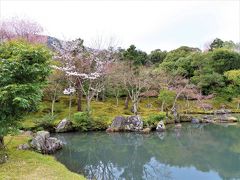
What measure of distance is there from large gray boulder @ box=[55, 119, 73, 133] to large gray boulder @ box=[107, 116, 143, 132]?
11.3 ft

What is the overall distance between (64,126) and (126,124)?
18.0 feet

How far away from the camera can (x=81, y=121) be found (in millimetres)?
26641

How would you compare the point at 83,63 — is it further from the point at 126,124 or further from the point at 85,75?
the point at 126,124

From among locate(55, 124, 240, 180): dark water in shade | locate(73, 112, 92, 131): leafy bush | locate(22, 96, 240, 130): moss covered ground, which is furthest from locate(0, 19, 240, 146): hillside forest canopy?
locate(55, 124, 240, 180): dark water in shade

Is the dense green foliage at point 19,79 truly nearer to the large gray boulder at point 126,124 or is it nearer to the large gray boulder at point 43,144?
the large gray boulder at point 43,144

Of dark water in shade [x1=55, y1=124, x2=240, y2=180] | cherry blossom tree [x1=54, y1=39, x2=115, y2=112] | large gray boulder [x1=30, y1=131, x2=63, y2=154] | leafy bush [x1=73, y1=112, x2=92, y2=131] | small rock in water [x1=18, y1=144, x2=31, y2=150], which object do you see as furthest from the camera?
cherry blossom tree [x1=54, y1=39, x2=115, y2=112]

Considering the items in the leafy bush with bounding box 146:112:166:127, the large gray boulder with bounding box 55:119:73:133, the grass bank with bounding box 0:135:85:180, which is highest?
the leafy bush with bounding box 146:112:166:127

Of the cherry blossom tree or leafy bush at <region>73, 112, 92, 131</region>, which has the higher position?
the cherry blossom tree

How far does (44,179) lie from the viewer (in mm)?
10711

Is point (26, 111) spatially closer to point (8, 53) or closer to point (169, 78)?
point (8, 53)

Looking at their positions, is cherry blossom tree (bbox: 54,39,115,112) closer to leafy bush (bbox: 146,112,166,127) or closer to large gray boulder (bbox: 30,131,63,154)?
leafy bush (bbox: 146,112,166,127)

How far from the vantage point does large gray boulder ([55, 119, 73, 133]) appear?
2569cm

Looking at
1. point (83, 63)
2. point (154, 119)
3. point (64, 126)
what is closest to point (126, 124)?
point (154, 119)

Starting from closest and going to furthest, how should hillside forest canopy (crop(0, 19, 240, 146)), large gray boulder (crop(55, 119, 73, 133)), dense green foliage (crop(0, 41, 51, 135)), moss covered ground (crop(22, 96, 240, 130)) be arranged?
dense green foliage (crop(0, 41, 51, 135)) → hillside forest canopy (crop(0, 19, 240, 146)) → large gray boulder (crop(55, 119, 73, 133)) → moss covered ground (crop(22, 96, 240, 130))
